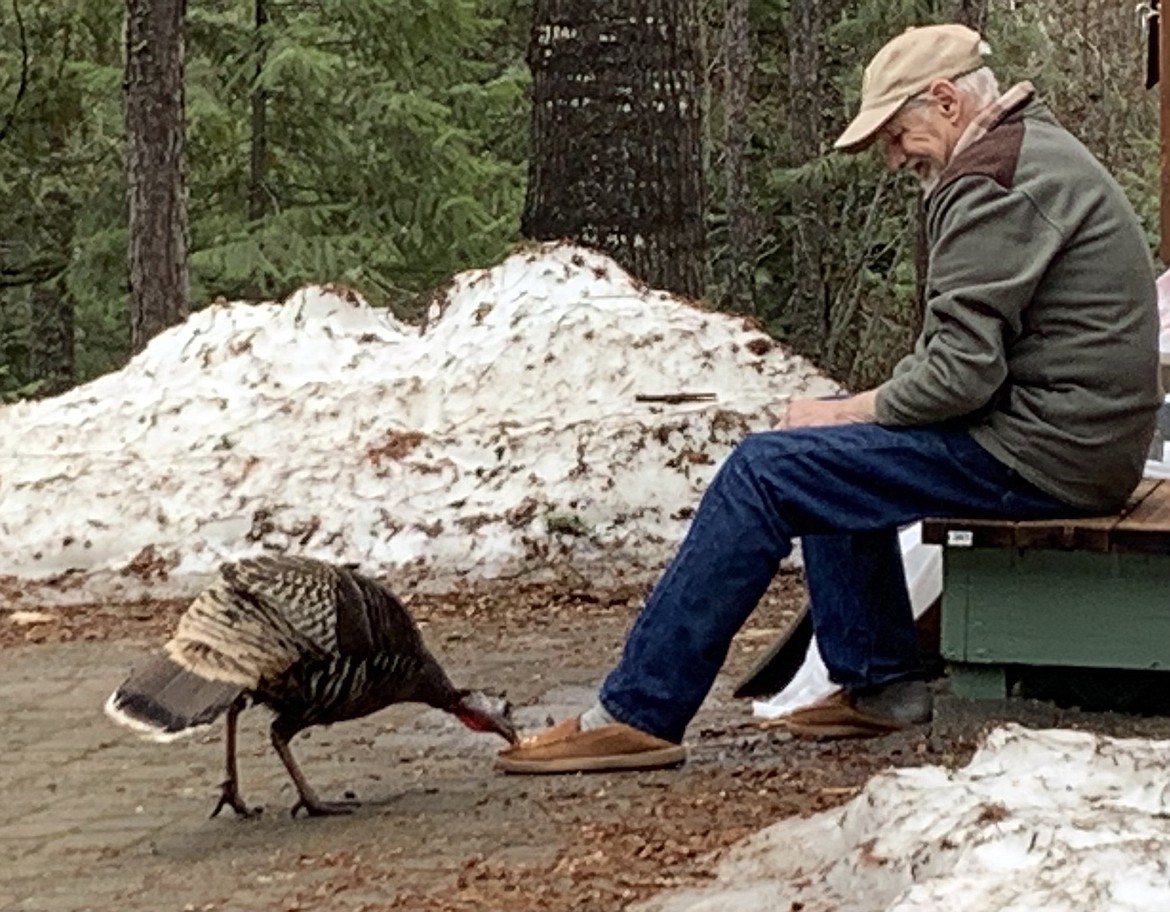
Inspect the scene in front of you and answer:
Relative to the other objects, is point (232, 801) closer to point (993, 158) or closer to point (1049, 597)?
point (1049, 597)

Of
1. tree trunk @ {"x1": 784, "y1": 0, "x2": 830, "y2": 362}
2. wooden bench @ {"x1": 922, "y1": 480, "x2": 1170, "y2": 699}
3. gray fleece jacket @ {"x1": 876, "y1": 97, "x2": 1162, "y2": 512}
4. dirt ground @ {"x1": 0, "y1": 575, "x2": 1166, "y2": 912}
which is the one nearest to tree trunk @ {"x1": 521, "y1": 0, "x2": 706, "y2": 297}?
dirt ground @ {"x1": 0, "y1": 575, "x2": 1166, "y2": 912}

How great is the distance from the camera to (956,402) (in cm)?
536

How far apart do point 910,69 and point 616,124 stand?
5.59 metres

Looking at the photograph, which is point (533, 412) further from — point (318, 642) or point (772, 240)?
point (772, 240)

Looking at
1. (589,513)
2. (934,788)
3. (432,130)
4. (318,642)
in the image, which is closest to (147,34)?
(432,130)

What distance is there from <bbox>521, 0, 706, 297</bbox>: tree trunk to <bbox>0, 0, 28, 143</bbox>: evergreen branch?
30.5 ft

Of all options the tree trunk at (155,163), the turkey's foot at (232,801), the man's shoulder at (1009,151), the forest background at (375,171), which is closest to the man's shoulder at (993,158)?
the man's shoulder at (1009,151)

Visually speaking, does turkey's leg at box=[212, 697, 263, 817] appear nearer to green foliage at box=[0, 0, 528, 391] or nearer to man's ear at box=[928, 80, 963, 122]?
man's ear at box=[928, 80, 963, 122]

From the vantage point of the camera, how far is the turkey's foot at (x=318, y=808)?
5578mm

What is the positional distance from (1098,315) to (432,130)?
552 inches

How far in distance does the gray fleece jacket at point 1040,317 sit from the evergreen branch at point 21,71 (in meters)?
15.0

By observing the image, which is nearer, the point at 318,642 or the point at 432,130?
the point at 318,642

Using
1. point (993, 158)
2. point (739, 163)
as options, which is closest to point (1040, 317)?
point (993, 158)

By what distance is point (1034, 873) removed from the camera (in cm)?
333
